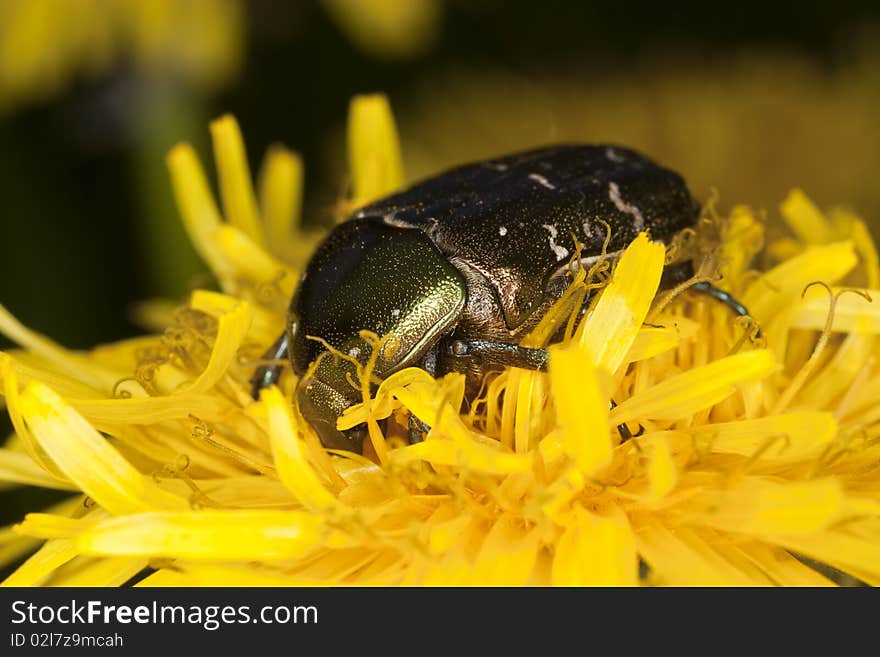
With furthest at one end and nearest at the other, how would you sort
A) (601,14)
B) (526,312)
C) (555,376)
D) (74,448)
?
(601,14) → (526,312) → (74,448) → (555,376)

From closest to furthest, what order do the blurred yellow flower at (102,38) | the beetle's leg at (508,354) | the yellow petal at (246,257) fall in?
1. the beetle's leg at (508,354)
2. the yellow petal at (246,257)
3. the blurred yellow flower at (102,38)

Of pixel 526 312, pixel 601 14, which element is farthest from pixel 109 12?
pixel 526 312

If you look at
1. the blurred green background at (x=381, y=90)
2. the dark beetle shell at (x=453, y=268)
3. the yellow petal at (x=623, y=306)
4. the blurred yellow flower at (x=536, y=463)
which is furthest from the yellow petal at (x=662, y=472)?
the blurred green background at (x=381, y=90)

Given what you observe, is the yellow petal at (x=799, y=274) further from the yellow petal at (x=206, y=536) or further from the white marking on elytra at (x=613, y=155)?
the yellow petal at (x=206, y=536)

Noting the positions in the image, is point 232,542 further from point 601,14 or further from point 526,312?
point 601,14

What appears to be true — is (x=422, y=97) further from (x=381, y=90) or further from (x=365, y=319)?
(x=365, y=319)

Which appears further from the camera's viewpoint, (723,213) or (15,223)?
(723,213)

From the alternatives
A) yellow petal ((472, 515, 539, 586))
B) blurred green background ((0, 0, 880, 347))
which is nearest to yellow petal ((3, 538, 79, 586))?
yellow petal ((472, 515, 539, 586))
